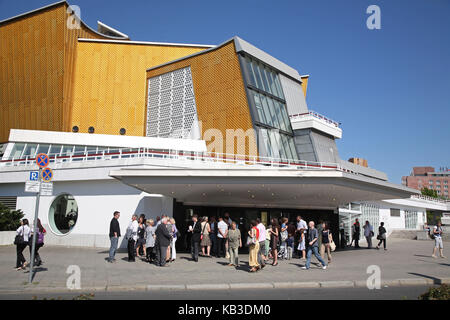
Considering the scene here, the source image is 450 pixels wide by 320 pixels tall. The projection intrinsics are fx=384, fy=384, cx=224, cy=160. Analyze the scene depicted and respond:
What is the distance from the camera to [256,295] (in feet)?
27.3

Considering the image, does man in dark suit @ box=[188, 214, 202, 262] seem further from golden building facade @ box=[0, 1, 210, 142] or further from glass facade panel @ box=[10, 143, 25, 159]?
golden building facade @ box=[0, 1, 210, 142]

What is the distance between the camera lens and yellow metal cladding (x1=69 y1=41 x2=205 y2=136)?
127 feet

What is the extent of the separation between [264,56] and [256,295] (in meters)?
28.6

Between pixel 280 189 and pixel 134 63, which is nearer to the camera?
pixel 280 189

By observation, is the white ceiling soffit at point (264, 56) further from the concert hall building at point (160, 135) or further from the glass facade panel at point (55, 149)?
the glass facade panel at point (55, 149)

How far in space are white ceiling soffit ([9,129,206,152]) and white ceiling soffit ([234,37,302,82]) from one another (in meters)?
8.62

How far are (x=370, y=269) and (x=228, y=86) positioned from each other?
22.3 m

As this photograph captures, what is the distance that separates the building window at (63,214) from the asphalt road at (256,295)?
1321cm

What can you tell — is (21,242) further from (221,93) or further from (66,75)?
(66,75)

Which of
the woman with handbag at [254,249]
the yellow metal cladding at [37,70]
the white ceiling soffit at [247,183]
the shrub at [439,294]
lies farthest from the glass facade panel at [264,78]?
the shrub at [439,294]

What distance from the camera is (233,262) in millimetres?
13000

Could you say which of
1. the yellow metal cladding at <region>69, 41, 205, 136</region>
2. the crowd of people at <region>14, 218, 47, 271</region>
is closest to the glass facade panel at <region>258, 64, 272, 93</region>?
the yellow metal cladding at <region>69, 41, 205, 136</region>
